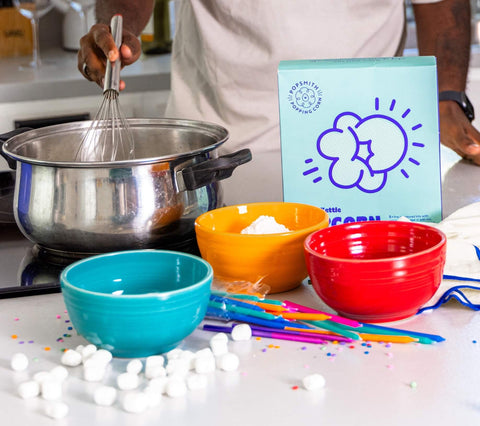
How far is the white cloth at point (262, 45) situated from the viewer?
1350 mm

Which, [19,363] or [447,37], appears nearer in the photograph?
[19,363]

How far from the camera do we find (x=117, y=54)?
962mm

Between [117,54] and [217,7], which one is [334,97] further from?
[217,7]

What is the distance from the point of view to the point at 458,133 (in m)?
1.31

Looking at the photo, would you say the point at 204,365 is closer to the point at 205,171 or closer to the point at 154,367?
the point at 154,367

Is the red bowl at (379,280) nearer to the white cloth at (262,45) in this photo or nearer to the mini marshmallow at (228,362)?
the mini marshmallow at (228,362)

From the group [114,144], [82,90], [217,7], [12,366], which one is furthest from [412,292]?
[82,90]

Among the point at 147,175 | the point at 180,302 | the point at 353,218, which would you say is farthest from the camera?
the point at 353,218

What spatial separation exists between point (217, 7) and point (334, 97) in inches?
22.9

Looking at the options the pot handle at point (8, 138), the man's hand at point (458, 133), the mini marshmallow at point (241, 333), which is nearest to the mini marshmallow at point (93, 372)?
the mini marshmallow at point (241, 333)

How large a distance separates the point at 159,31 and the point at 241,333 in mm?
1799

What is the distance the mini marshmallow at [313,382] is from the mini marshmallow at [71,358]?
190 mm

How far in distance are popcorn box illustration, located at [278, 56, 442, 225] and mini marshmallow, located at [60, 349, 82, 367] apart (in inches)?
13.8

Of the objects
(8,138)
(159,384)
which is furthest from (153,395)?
(8,138)
